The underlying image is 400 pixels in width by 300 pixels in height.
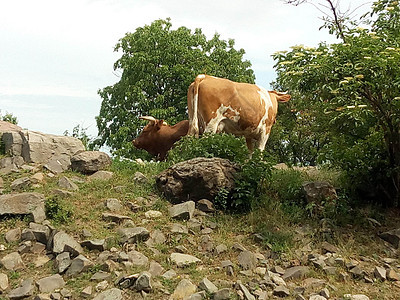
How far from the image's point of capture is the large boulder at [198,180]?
8.06 m

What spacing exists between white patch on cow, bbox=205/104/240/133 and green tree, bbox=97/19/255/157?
1044cm

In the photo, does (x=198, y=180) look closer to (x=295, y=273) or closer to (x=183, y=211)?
(x=183, y=211)

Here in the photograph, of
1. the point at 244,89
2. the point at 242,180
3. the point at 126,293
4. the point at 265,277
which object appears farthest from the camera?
the point at 244,89

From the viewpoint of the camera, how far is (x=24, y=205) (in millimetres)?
7328

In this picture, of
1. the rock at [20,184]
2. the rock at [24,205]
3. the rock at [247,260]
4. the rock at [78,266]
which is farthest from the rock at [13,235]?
the rock at [247,260]

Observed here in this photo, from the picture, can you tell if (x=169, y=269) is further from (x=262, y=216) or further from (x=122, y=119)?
(x=122, y=119)

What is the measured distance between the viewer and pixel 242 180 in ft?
27.3

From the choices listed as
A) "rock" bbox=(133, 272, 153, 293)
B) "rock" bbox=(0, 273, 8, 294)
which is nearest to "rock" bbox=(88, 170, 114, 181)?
"rock" bbox=(0, 273, 8, 294)

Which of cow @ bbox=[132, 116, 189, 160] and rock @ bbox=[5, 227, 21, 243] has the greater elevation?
cow @ bbox=[132, 116, 189, 160]

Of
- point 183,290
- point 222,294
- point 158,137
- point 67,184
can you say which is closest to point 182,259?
point 183,290

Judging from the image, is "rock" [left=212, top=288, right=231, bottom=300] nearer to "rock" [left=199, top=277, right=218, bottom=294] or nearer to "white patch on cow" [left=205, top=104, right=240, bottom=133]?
"rock" [left=199, top=277, right=218, bottom=294]

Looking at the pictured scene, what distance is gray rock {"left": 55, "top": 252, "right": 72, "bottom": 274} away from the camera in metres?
5.98

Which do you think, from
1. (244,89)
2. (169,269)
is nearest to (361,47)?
(244,89)

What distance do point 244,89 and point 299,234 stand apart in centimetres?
446
